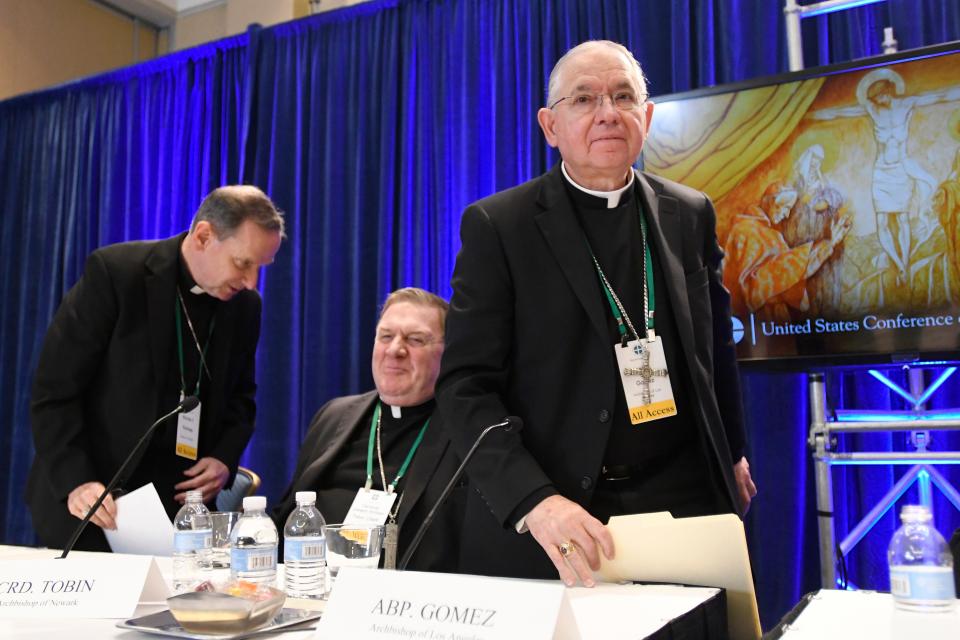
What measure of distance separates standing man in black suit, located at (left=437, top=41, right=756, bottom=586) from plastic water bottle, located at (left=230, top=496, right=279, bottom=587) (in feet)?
1.24

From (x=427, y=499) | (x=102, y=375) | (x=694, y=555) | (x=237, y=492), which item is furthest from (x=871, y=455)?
(x=102, y=375)

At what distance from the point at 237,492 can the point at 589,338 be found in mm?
1804

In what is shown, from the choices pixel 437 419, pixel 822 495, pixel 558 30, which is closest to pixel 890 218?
pixel 822 495

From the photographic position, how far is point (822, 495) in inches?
116

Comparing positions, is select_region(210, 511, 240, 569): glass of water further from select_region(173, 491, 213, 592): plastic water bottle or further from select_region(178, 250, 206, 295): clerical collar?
select_region(178, 250, 206, 295): clerical collar

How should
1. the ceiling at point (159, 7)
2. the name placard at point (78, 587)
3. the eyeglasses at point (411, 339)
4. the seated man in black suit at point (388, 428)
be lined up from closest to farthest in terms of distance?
the name placard at point (78, 587), the seated man in black suit at point (388, 428), the eyeglasses at point (411, 339), the ceiling at point (159, 7)

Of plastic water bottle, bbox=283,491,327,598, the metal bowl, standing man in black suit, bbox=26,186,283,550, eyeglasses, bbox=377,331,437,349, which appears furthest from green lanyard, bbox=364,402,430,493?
the metal bowl

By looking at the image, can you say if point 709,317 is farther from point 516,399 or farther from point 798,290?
point 798,290

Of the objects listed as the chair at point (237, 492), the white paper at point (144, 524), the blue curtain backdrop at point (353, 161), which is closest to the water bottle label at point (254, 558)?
the white paper at point (144, 524)

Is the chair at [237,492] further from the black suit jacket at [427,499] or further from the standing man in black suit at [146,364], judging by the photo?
the black suit jacket at [427,499]

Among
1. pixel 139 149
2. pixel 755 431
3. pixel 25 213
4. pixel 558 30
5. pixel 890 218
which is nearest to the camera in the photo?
pixel 890 218

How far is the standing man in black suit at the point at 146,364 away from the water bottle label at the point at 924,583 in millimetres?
1991

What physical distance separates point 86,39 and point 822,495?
5.96 m

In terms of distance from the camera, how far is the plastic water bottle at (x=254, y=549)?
1.52 m
